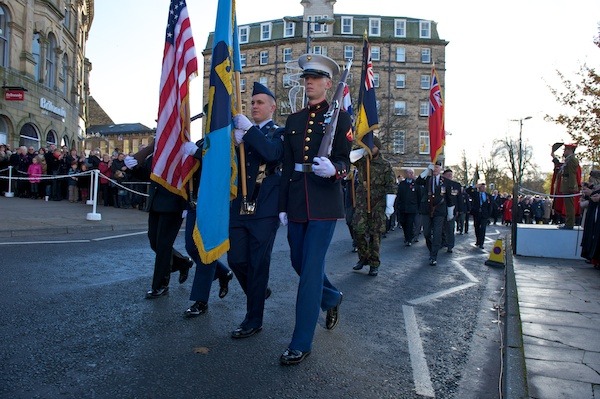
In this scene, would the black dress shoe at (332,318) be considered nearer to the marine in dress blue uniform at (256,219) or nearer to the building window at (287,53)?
the marine in dress blue uniform at (256,219)

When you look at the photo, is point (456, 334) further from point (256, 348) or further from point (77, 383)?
point (77, 383)

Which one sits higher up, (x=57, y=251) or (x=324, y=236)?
(x=324, y=236)

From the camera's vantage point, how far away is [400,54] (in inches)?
2304

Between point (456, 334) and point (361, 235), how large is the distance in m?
3.58

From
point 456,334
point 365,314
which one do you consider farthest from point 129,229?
point 456,334

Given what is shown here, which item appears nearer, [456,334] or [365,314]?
[456,334]

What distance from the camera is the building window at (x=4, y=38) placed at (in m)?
24.2

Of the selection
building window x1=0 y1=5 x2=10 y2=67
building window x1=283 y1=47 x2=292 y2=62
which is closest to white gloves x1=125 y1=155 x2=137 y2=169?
building window x1=0 y1=5 x2=10 y2=67

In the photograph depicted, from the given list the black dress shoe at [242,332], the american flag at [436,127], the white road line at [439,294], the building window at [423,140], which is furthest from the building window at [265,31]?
the black dress shoe at [242,332]

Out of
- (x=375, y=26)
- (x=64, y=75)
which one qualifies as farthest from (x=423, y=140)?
(x=64, y=75)

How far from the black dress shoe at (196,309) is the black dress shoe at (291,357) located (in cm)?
137

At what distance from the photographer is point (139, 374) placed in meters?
3.29

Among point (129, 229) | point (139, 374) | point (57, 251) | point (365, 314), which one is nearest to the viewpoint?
point (139, 374)

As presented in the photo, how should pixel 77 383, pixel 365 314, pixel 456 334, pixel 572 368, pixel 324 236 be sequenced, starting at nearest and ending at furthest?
1. pixel 77 383
2. pixel 572 368
3. pixel 324 236
4. pixel 456 334
5. pixel 365 314
